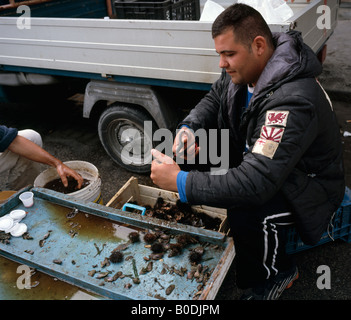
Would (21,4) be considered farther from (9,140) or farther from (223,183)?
(223,183)

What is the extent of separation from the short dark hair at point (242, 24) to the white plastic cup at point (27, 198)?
72.7 inches

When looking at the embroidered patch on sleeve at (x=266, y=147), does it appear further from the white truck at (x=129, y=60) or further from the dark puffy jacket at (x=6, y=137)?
the dark puffy jacket at (x=6, y=137)

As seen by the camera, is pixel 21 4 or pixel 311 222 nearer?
pixel 311 222

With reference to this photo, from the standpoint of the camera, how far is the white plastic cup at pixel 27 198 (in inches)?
101

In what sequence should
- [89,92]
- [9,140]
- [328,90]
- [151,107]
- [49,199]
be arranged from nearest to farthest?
[49,199] < [9,140] < [151,107] < [89,92] < [328,90]

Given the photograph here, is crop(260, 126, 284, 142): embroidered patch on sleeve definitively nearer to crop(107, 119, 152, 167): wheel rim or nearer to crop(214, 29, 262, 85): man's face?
crop(214, 29, 262, 85): man's face

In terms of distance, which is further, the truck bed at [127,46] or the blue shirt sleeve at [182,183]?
the truck bed at [127,46]

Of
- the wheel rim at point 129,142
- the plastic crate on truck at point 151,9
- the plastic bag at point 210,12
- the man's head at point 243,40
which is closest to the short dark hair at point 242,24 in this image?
the man's head at point 243,40

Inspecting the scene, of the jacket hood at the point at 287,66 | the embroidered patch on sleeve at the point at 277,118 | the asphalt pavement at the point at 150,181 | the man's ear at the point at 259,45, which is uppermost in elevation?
the man's ear at the point at 259,45

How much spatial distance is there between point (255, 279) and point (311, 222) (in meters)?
0.57

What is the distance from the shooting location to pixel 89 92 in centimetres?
382

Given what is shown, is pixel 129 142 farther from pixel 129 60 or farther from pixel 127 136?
pixel 129 60
